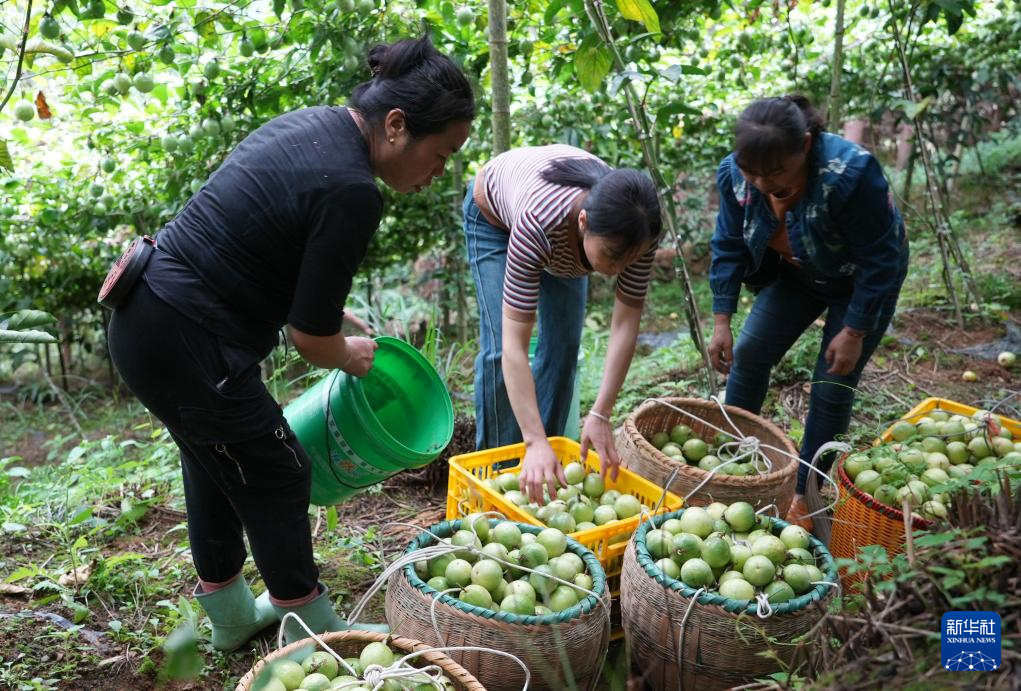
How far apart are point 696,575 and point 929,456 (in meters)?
1.07

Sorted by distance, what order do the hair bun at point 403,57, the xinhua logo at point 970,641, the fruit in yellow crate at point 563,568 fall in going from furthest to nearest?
the fruit in yellow crate at point 563,568, the hair bun at point 403,57, the xinhua logo at point 970,641

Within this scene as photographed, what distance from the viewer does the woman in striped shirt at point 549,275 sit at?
6.82 feet

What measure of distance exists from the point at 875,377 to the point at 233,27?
351 cm

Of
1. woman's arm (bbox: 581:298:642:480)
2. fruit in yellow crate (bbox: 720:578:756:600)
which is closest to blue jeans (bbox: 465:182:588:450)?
woman's arm (bbox: 581:298:642:480)

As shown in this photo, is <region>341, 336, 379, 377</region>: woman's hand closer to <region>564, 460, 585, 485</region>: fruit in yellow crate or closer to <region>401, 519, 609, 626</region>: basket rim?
<region>401, 519, 609, 626</region>: basket rim

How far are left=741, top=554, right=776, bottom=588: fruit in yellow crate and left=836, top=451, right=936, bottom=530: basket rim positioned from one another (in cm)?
43

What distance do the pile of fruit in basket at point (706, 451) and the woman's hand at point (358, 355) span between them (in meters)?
1.09

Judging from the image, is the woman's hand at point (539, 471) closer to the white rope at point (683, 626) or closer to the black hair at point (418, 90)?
the white rope at point (683, 626)

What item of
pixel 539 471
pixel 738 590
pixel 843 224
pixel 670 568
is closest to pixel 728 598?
pixel 738 590

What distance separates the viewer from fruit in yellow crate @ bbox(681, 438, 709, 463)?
2666 millimetres

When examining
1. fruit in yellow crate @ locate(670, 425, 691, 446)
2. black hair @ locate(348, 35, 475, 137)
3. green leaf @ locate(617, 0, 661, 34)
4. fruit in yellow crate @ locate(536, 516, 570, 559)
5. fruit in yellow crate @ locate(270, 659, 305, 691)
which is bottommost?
fruit in yellow crate @ locate(670, 425, 691, 446)

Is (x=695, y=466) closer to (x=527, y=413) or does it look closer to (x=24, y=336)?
(x=527, y=413)

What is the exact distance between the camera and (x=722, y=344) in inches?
116

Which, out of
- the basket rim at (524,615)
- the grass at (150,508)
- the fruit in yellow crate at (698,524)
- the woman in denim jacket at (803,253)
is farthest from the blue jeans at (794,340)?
the basket rim at (524,615)
